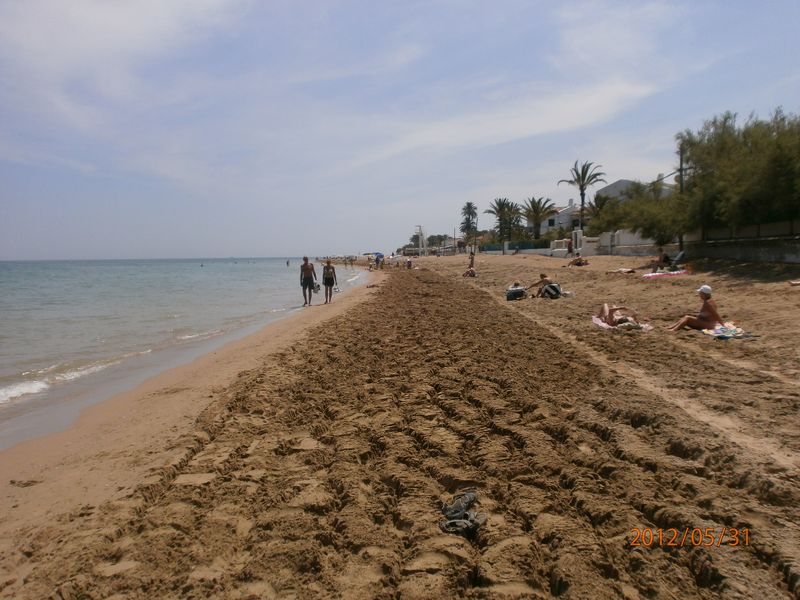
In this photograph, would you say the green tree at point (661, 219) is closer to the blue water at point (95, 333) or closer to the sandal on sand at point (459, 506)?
the blue water at point (95, 333)

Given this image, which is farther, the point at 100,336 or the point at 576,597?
the point at 100,336

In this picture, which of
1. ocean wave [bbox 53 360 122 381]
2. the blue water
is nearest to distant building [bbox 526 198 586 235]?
the blue water

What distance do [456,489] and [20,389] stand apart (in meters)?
7.57

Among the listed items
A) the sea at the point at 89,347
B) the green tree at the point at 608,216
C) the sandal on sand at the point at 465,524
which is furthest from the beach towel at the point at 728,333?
the green tree at the point at 608,216

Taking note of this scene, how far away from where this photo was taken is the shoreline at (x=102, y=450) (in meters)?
3.84

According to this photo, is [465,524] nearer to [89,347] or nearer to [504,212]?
[89,347]

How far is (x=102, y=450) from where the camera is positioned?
16.3 ft

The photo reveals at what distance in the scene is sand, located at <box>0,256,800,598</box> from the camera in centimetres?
264

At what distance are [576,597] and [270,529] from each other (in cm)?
177

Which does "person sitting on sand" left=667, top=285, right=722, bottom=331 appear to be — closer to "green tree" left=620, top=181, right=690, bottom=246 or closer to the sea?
the sea

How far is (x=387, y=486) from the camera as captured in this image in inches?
144

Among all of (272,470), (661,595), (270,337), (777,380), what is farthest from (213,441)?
(270,337)

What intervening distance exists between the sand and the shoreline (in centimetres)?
7

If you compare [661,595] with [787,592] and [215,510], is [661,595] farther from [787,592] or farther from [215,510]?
[215,510]
